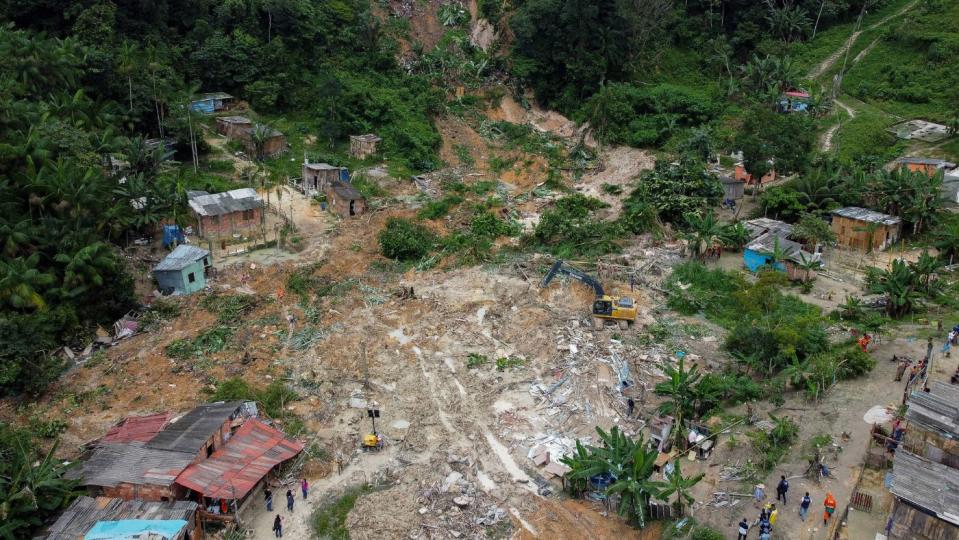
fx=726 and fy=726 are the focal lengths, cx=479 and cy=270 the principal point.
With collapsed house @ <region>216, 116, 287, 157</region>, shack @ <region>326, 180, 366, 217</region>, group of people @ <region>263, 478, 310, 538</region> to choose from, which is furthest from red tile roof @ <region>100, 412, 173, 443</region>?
collapsed house @ <region>216, 116, 287, 157</region>

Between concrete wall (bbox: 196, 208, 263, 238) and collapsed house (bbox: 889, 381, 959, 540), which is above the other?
collapsed house (bbox: 889, 381, 959, 540)

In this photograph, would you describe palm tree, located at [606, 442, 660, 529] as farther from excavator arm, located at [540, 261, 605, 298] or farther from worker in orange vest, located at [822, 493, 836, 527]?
excavator arm, located at [540, 261, 605, 298]

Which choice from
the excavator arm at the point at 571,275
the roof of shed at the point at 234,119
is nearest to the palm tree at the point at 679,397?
the excavator arm at the point at 571,275

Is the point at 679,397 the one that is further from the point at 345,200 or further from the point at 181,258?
the point at 345,200

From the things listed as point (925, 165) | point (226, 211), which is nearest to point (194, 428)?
point (226, 211)

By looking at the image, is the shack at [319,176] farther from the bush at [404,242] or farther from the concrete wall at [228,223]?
the bush at [404,242]

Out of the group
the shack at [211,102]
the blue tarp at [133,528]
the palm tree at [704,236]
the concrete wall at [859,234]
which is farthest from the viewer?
the shack at [211,102]

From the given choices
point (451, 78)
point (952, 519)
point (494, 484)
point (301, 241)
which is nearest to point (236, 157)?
point (301, 241)
